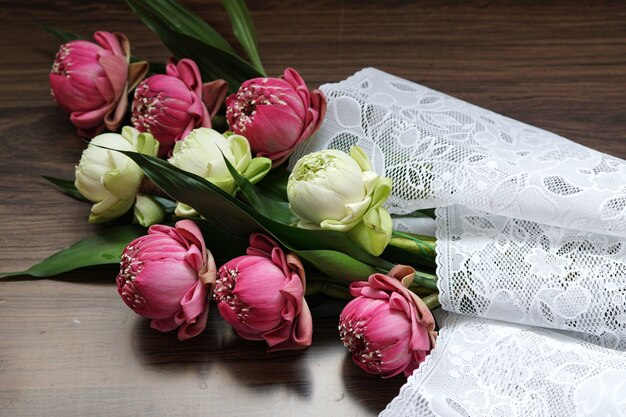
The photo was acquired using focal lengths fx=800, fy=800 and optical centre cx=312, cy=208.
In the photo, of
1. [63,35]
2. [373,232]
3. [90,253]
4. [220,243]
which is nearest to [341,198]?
[373,232]

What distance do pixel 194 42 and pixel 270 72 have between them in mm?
157

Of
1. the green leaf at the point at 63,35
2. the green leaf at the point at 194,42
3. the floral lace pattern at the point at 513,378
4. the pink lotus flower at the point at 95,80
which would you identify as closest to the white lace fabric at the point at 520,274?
the floral lace pattern at the point at 513,378

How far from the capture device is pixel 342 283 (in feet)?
2.44

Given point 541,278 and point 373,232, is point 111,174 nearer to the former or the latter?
point 373,232

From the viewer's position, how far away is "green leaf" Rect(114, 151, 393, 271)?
2.26 feet

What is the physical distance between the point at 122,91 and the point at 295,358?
386mm

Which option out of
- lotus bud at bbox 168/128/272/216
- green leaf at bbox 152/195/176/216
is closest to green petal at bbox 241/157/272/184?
lotus bud at bbox 168/128/272/216

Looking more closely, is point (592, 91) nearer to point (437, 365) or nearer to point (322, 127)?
point (322, 127)

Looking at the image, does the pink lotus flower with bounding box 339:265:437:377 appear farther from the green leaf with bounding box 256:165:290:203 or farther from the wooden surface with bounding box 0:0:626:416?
the green leaf with bounding box 256:165:290:203

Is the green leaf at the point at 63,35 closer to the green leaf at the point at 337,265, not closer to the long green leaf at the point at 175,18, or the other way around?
the long green leaf at the point at 175,18

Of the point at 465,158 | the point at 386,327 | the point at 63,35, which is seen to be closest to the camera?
the point at 386,327

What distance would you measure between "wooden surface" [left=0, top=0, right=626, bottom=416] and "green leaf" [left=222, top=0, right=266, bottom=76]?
0.23ft

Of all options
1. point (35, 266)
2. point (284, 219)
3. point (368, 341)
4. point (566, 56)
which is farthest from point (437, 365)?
point (566, 56)

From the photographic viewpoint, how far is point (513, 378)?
660 millimetres
